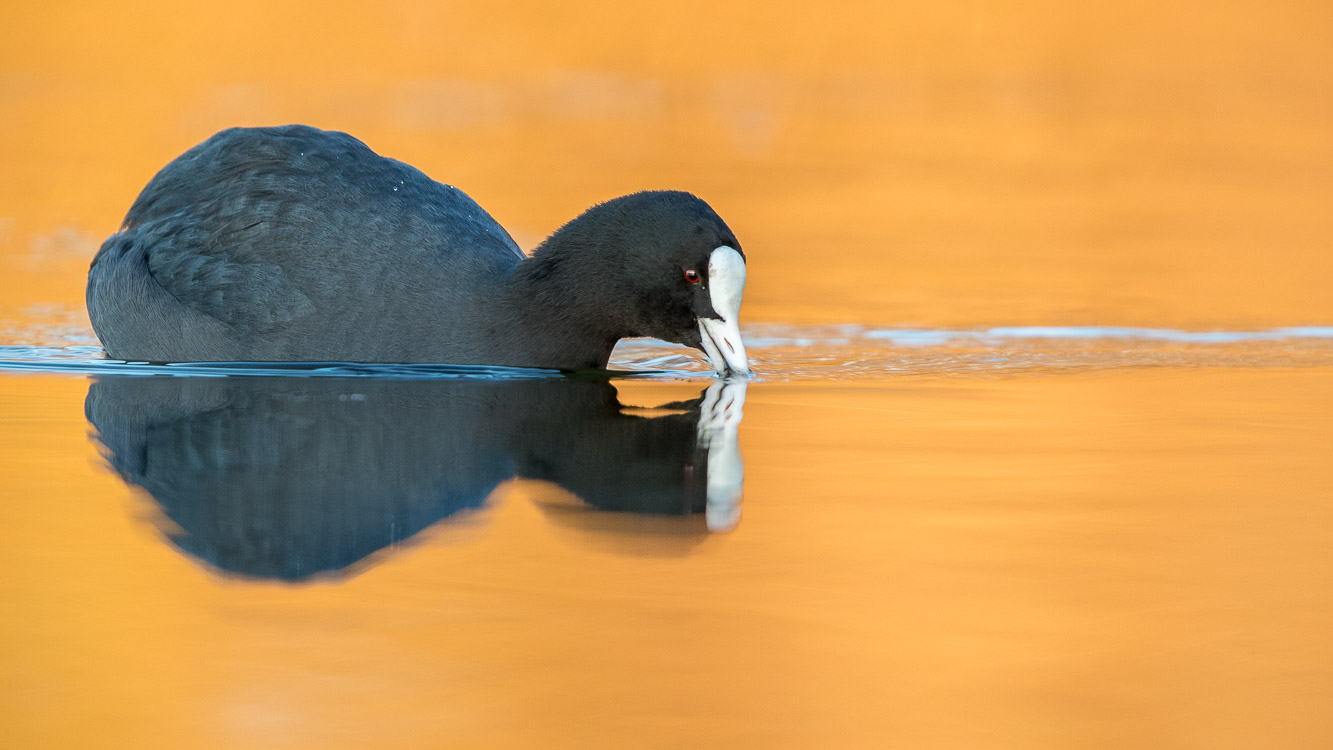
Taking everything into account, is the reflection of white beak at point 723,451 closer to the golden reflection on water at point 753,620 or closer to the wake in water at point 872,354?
the golden reflection on water at point 753,620

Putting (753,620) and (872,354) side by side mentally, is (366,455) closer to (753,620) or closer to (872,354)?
(753,620)

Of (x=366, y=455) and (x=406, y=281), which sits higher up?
(x=406, y=281)

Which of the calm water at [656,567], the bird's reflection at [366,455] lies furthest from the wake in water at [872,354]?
the calm water at [656,567]

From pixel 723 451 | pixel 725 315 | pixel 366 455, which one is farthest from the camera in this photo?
pixel 725 315

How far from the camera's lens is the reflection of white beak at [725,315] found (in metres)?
5.04

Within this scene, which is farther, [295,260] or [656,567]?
[295,260]

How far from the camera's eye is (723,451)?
3.79 metres

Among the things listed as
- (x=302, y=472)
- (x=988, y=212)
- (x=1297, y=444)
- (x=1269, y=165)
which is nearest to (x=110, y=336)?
(x=302, y=472)

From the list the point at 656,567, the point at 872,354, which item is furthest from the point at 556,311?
the point at 656,567

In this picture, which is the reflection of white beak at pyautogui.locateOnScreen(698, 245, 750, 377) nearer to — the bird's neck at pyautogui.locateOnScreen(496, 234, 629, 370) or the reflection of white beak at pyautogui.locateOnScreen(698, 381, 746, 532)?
the reflection of white beak at pyautogui.locateOnScreen(698, 381, 746, 532)

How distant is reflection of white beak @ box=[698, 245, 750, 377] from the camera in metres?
5.04

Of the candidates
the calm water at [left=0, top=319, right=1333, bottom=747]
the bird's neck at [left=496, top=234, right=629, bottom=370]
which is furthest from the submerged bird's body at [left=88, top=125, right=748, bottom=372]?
the calm water at [left=0, top=319, right=1333, bottom=747]

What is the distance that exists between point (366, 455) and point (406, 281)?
1762mm

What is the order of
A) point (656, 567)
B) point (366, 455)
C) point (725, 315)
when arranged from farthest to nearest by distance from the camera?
point (725, 315) → point (366, 455) → point (656, 567)
